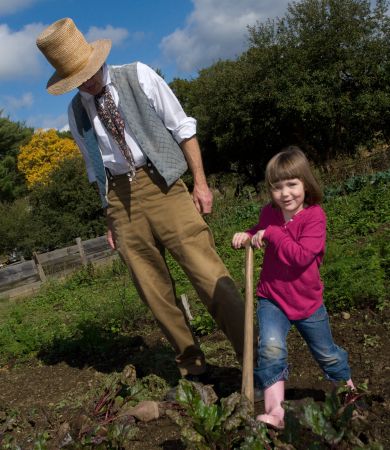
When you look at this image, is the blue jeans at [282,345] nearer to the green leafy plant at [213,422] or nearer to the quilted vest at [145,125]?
the green leafy plant at [213,422]

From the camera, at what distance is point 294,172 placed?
2.46 meters

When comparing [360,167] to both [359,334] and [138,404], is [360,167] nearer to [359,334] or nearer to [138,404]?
[359,334]

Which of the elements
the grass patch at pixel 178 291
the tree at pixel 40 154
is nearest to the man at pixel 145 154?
the grass patch at pixel 178 291

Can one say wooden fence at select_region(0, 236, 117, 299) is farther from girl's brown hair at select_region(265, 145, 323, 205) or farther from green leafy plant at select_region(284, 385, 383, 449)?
green leafy plant at select_region(284, 385, 383, 449)

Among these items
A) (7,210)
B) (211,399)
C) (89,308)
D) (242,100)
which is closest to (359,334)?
(211,399)

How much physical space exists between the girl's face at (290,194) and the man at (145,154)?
63 centimetres

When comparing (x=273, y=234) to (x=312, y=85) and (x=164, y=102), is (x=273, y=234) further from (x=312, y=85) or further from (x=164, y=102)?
(x=312, y=85)

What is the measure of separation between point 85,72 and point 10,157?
47257 mm

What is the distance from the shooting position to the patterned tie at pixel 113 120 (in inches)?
120

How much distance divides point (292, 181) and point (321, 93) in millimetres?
20417

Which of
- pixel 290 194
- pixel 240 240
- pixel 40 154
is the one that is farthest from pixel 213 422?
pixel 40 154

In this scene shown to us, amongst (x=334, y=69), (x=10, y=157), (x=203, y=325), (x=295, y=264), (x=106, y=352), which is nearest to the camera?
(x=295, y=264)

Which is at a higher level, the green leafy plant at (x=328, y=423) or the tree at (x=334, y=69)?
the tree at (x=334, y=69)

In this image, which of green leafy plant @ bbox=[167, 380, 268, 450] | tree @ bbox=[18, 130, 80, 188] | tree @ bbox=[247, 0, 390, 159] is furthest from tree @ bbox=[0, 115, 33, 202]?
green leafy plant @ bbox=[167, 380, 268, 450]
